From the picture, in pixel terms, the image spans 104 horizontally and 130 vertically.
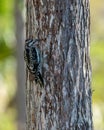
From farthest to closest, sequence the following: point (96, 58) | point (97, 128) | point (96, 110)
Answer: point (96, 58), point (96, 110), point (97, 128)

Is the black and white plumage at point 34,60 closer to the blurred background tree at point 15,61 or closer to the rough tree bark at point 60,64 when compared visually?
the rough tree bark at point 60,64

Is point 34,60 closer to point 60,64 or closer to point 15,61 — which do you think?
point 60,64

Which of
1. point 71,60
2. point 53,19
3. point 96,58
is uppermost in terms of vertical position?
point 53,19

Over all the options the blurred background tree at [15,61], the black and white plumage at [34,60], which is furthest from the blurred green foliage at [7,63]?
the black and white plumage at [34,60]

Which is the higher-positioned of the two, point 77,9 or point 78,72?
point 77,9

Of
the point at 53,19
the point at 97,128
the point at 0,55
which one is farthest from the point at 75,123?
the point at 0,55

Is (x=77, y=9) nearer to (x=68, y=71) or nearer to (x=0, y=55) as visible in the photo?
(x=68, y=71)

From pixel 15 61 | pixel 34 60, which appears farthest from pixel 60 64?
pixel 15 61
